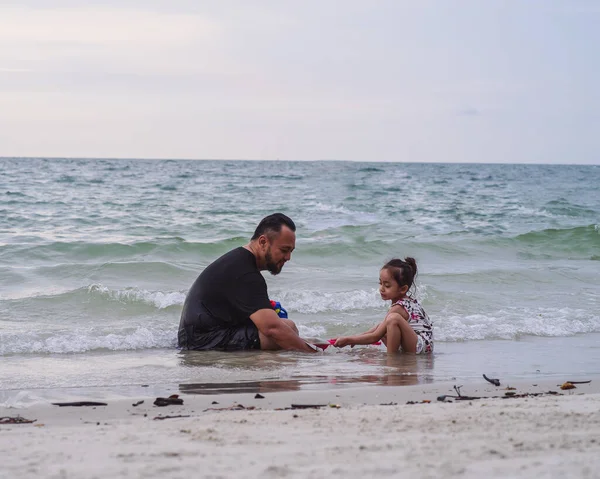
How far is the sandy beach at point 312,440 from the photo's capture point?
2768mm

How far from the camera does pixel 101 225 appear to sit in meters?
17.9

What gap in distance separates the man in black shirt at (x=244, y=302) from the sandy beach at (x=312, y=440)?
Answer: 83.1 inches

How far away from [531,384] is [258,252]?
8.10ft

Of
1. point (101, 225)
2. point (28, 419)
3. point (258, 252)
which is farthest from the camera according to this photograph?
point (101, 225)

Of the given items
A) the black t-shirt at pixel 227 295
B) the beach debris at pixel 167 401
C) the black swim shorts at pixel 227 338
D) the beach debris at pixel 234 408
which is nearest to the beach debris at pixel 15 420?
the beach debris at pixel 167 401

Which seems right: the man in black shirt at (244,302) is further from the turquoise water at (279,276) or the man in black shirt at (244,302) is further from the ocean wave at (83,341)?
the ocean wave at (83,341)

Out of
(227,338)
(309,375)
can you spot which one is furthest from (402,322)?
(227,338)

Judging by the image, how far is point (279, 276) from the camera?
11750 mm

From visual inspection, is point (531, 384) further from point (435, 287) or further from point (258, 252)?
point (435, 287)

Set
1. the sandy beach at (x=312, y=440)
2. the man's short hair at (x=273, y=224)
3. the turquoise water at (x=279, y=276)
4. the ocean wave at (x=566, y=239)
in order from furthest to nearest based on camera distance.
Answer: the ocean wave at (x=566, y=239), the turquoise water at (x=279, y=276), the man's short hair at (x=273, y=224), the sandy beach at (x=312, y=440)

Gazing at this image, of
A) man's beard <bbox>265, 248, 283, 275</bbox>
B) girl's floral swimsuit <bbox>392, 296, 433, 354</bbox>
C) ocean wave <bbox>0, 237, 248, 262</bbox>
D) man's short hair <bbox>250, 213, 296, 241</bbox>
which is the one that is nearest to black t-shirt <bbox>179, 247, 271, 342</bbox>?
man's beard <bbox>265, 248, 283, 275</bbox>

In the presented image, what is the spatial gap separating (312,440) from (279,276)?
859 cm

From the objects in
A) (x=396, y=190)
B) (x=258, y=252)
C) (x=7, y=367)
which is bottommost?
(x=7, y=367)

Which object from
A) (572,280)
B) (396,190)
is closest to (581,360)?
(572,280)
